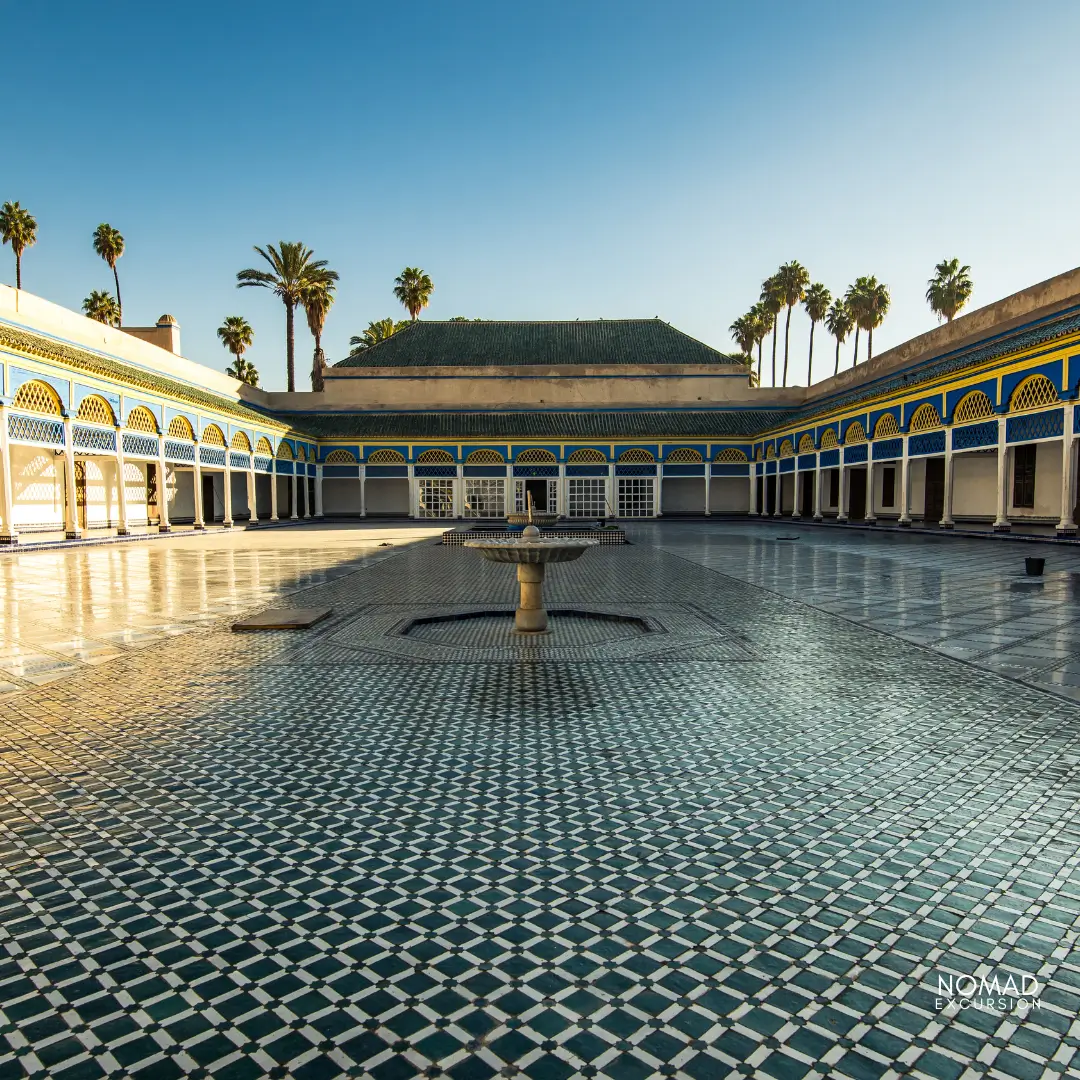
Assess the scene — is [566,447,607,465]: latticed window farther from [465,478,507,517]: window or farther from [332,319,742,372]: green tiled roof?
[332,319,742,372]: green tiled roof

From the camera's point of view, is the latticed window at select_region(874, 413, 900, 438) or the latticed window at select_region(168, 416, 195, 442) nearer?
the latticed window at select_region(874, 413, 900, 438)

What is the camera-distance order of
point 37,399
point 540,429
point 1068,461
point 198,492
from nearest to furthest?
point 1068,461 → point 37,399 → point 198,492 → point 540,429

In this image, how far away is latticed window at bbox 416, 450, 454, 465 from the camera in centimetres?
3872

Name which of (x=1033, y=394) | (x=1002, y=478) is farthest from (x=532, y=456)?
(x=1033, y=394)

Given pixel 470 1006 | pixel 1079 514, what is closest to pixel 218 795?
pixel 470 1006

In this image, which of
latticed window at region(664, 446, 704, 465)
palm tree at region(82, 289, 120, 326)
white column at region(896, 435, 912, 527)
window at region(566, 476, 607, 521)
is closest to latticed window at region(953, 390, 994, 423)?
white column at region(896, 435, 912, 527)

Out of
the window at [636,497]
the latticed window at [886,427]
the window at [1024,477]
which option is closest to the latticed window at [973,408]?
the latticed window at [886,427]

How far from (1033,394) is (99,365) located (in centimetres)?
2565

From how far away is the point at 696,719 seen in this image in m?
4.52

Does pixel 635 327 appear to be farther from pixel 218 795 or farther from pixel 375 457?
pixel 218 795

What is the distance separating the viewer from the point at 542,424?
4000cm

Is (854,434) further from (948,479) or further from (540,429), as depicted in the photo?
(540,429)

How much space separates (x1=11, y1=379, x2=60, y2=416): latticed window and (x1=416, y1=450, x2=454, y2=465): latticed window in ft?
67.2

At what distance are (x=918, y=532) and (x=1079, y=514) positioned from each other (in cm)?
438
